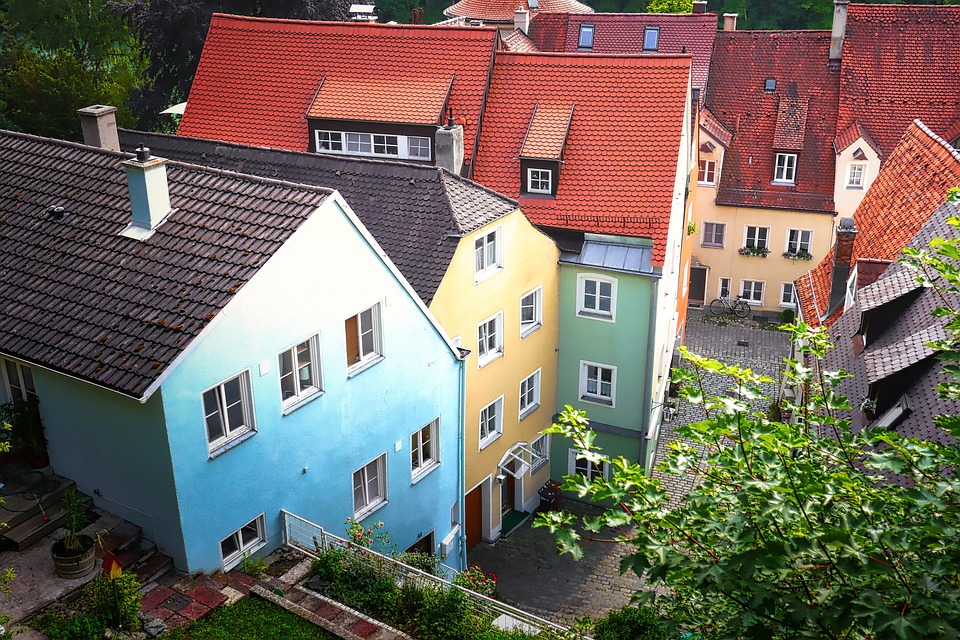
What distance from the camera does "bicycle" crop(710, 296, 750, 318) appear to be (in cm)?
4483

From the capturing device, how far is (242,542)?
1655 centimetres

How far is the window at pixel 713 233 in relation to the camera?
44.2m

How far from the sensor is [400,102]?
31109 millimetres

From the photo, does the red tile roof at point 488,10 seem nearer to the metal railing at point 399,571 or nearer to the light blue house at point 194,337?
the light blue house at point 194,337

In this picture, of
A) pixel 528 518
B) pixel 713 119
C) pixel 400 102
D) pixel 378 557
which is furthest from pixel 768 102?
pixel 378 557

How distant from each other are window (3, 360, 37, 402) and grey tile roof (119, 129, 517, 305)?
8617 mm

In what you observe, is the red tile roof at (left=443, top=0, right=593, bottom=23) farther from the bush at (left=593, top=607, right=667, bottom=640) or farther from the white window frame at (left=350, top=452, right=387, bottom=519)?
the bush at (left=593, top=607, right=667, bottom=640)

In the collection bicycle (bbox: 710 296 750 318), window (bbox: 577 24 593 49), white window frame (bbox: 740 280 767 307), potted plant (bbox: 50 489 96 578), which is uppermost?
window (bbox: 577 24 593 49)

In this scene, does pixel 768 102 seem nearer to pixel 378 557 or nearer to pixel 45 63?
pixel 45 63

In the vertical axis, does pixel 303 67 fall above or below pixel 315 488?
above

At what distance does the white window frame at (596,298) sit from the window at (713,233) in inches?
707

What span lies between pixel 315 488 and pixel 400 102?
663 inches

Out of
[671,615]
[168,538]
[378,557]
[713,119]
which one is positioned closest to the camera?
[671,615]

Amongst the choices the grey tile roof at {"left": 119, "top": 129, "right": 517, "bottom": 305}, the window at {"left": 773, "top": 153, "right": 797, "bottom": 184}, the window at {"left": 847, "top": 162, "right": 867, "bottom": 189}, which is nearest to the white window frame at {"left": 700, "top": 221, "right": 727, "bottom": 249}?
the window at {"left": 773, "top": 153, "right": 797, "bottom": 184}
